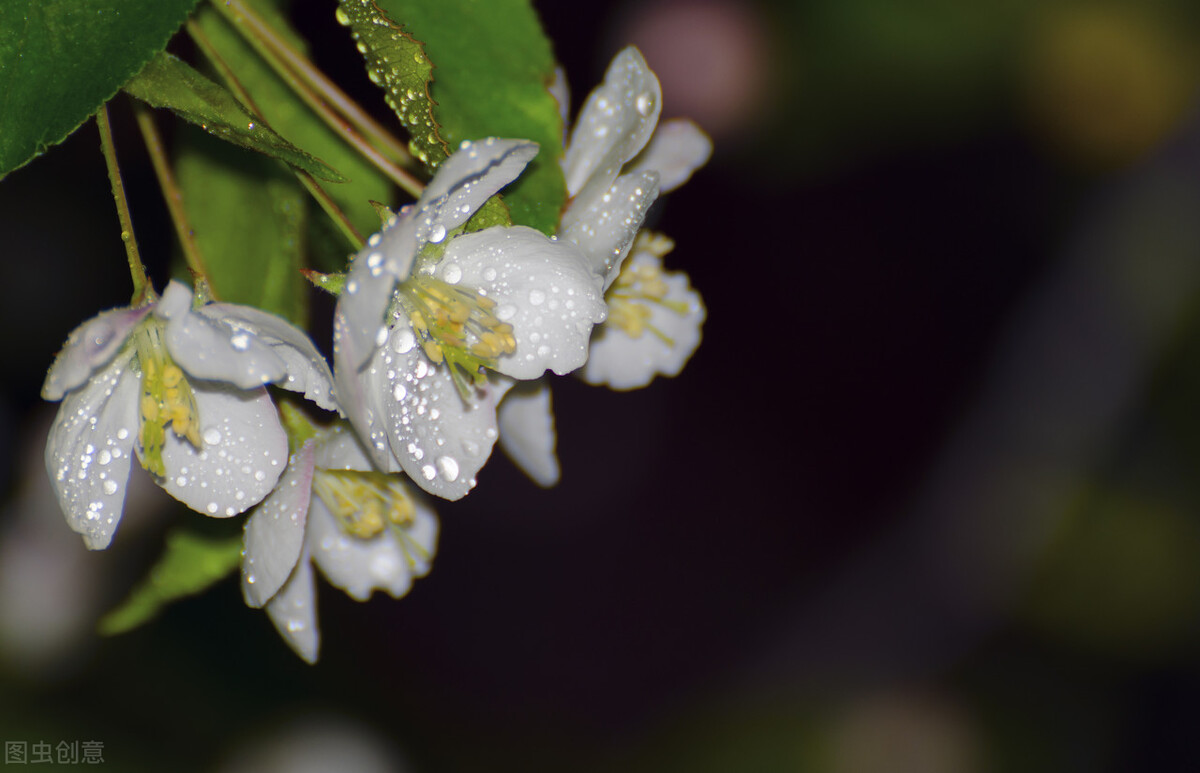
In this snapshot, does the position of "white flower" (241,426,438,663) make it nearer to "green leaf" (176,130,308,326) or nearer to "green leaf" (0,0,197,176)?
"green leaf" (176,130,308,326)

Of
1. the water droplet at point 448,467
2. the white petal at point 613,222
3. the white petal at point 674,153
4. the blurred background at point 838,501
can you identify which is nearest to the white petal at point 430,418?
the water droplet at point 448,467

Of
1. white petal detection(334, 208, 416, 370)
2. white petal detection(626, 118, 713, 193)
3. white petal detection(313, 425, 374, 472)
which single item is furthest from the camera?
white petal detection(626, 118, 713, 193)

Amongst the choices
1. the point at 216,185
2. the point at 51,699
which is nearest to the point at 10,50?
the point at 216,185

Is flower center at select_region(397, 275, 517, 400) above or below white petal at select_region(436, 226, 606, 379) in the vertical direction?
below

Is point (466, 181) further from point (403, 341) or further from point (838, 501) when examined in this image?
point (838, 501)

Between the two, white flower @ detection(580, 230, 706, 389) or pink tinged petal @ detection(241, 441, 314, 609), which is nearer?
pink tinged petal @ detection(241, 441, 314, 609)

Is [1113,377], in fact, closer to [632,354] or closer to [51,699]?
[632,354]

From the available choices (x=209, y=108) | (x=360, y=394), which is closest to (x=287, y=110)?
(x=209, y=108)

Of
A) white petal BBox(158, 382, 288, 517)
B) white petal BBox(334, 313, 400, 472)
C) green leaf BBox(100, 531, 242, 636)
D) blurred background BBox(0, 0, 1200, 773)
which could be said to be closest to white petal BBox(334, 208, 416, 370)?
white petal BBox(334, 313, 400, 472)
